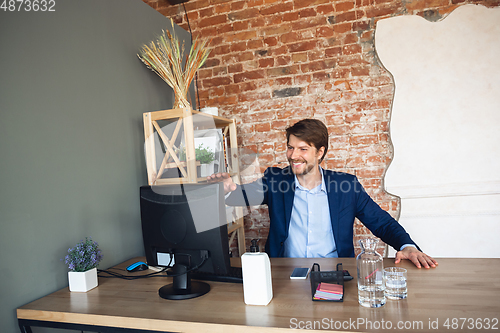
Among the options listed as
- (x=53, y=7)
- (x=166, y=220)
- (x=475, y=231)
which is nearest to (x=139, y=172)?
(x=166, y=220)

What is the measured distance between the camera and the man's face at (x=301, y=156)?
2248mm

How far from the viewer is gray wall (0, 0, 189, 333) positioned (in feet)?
4.57

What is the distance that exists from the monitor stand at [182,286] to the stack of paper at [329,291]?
1.49 feet

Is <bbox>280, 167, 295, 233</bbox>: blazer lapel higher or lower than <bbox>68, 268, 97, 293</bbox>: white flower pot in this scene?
higher

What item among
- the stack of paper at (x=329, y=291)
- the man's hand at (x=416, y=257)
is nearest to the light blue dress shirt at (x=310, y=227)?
the man's hand at (x=416, y=257)

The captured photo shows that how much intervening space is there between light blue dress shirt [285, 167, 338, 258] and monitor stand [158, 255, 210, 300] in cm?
87

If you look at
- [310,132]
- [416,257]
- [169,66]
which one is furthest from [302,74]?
[416,257]

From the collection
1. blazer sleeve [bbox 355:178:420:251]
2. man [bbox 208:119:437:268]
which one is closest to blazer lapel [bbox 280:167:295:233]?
man [bbox 208:119:437:268]

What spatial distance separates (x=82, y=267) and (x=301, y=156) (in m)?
1.42

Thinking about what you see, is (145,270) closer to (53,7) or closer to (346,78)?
(53,7)

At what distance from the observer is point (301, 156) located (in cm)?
226

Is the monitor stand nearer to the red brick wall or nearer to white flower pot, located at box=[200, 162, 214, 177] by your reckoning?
white flower pot, located at box=[200, 162, 214, 177]

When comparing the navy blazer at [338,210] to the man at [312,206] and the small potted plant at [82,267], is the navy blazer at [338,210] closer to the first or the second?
the man at [312,206]

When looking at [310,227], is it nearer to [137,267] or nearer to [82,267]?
[137,267]
